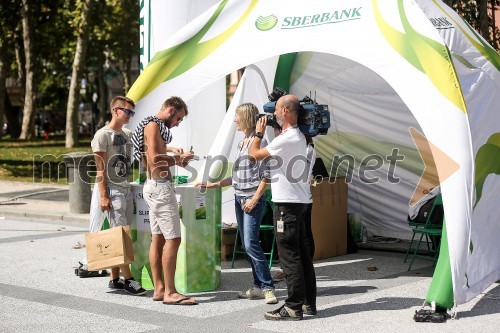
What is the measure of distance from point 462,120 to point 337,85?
16.3ft

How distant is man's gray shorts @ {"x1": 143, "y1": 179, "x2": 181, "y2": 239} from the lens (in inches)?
319

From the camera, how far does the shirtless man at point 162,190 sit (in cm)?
809

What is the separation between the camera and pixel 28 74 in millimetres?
41250

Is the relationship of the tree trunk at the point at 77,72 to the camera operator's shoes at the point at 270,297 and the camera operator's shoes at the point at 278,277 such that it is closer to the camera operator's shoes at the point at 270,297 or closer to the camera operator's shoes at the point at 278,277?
the camera operator's shoes at the point at 278,277

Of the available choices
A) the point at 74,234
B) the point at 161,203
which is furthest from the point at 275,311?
the point at 74,234

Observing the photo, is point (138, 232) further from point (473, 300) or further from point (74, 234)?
point (74, 234)

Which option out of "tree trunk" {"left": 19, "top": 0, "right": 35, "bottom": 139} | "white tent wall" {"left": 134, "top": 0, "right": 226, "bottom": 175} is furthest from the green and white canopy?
"tree trunk" {"left": 19, "top": 0, "right": 35, "bottom": 139}

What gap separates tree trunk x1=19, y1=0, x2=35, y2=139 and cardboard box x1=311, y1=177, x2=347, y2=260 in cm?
2921

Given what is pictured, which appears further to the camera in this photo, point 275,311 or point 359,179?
point 359,179

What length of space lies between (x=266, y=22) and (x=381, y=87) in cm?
305

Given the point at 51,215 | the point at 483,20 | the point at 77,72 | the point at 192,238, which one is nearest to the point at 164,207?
the point at 192,238

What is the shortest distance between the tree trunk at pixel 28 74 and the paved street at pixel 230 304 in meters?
29.4

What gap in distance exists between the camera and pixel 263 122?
781 centimetres

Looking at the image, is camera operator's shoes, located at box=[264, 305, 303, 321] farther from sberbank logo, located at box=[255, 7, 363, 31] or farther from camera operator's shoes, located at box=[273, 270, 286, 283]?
sberbank logo, located at box=[255, 7, 363, 31]
